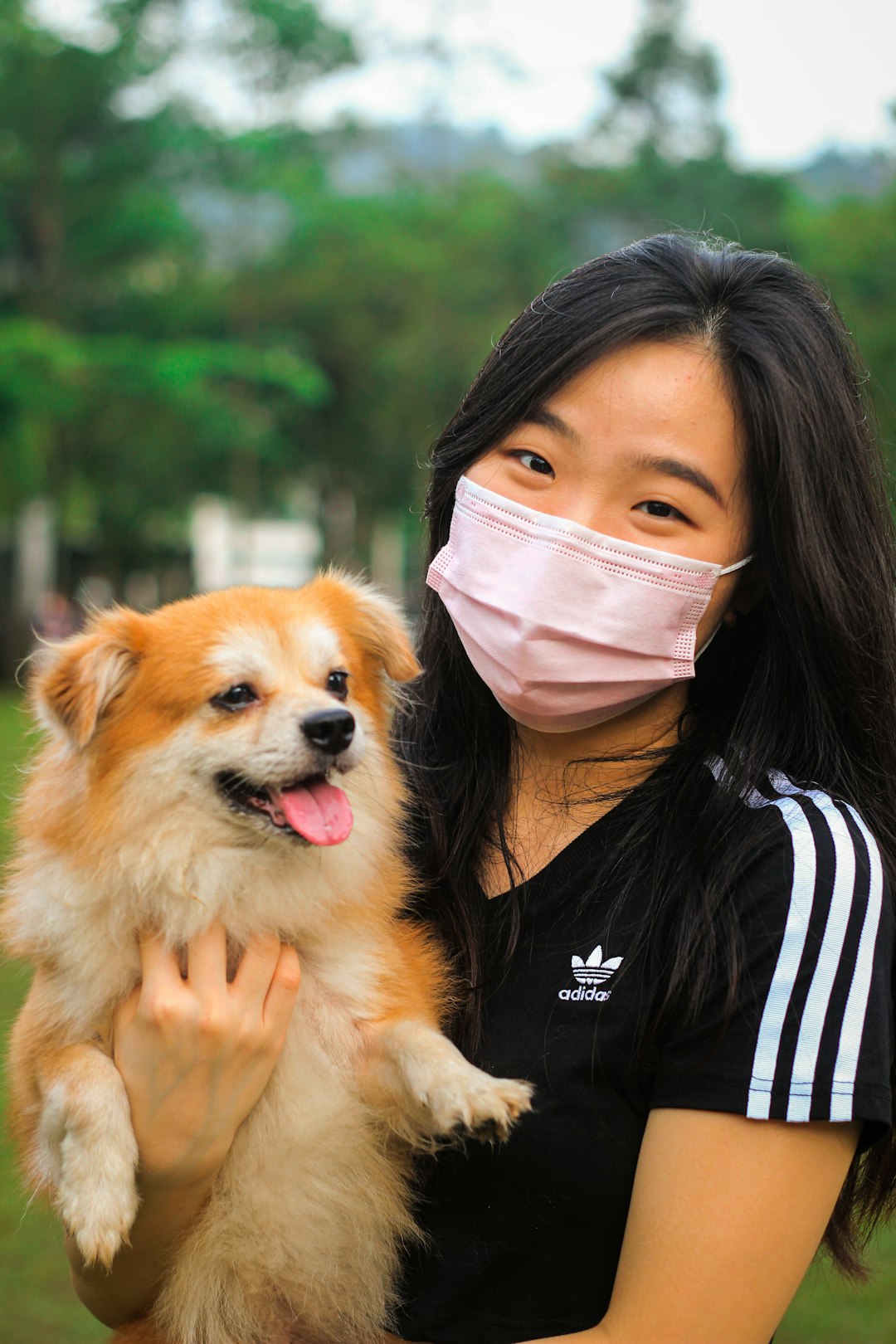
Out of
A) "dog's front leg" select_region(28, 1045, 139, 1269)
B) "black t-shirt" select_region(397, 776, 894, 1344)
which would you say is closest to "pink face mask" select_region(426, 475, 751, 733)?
"black t-shirt" select_region(397, 776, 894, 1344)

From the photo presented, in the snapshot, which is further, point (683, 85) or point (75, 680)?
point (683, 85)

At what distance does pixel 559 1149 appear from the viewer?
Answer: 2.12 m

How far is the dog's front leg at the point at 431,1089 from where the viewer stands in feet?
7.14

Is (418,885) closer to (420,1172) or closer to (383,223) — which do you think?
(420,1172)

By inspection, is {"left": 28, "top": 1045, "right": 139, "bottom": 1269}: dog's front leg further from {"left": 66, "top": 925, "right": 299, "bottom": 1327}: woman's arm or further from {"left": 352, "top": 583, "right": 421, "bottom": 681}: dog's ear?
{"left": 352, "top": 583, "right": 421, "bottom": 681}: dog's ear

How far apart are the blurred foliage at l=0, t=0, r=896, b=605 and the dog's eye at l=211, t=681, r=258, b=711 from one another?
19100mm

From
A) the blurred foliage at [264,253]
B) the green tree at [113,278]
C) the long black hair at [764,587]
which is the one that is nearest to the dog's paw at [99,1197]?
the long black hair at [764,587]

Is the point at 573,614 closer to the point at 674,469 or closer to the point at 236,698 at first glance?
the point at 674,469

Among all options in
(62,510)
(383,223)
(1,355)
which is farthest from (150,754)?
(383,223)

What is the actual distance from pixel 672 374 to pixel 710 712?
68 cm

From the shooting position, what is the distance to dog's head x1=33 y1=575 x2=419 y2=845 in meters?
2.72

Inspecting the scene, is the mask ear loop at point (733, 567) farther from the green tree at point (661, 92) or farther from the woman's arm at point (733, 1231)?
the green tree at point (661, 92)

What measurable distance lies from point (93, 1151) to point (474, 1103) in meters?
0.73

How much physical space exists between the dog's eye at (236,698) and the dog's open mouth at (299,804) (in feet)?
0.51
